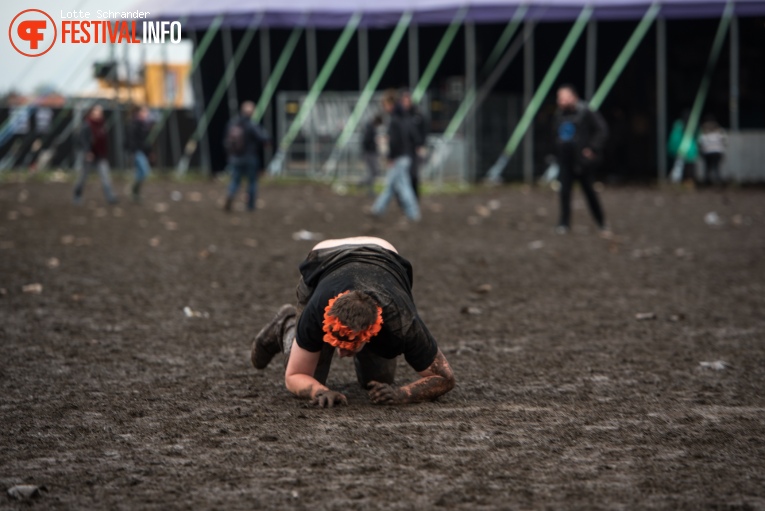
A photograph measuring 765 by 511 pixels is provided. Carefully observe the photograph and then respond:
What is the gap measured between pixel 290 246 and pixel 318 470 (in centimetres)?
877

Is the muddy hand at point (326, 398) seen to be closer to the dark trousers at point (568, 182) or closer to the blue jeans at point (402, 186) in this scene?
the dark trousers at point (568, 182)

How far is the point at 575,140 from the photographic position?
14172 millimetres

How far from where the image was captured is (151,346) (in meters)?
7.15

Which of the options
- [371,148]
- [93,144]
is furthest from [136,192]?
[371,148]

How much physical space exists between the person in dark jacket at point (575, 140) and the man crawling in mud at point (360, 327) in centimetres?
894

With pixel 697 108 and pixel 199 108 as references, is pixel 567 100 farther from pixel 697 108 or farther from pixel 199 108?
pixel 199 108

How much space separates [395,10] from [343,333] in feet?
70.3

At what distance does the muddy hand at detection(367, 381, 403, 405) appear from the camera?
5.43 meters

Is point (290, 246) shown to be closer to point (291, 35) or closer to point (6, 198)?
point (6, 198)

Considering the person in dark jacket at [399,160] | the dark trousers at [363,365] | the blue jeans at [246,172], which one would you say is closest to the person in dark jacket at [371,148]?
the blue jeans at [246,172]

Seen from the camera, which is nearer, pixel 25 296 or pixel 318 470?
pixel 318 470

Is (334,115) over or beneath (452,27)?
beneath

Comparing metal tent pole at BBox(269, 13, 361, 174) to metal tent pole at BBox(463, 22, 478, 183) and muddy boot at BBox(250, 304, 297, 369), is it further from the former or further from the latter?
muddy boot at BBox(250, 304, 297, 369)

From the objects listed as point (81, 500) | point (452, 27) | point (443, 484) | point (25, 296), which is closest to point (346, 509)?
point (443, 484)
